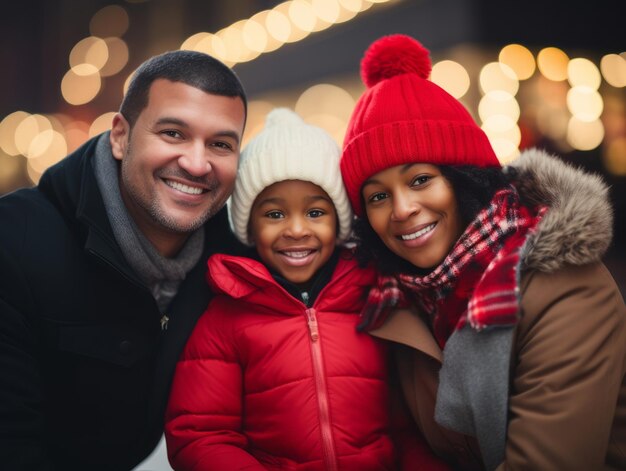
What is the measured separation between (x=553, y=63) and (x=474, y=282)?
831cm

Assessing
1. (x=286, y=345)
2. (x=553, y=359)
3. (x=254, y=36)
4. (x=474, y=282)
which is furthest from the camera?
(x=254, y=36)

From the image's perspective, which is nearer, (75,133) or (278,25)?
(278,25)

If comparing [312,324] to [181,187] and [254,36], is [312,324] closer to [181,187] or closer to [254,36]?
[181,187]

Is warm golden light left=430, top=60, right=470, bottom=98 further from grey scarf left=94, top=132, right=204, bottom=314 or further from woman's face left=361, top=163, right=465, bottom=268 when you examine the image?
grey scarf left=94, top=132, right=204, bottom=314

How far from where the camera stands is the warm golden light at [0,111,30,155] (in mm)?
17300

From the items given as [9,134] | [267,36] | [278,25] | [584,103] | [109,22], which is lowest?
[9,134]

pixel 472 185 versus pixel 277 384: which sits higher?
pixel 472 185

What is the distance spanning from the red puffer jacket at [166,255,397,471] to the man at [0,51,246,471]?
22 cm

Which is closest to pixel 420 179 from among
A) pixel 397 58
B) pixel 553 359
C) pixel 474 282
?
pixel 474 282

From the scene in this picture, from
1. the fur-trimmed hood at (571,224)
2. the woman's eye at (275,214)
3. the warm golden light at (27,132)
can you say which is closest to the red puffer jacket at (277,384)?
the woman's eye at (275,214)

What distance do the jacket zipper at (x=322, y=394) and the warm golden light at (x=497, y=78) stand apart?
725 centimetres

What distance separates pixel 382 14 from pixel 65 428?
9112 millimetres

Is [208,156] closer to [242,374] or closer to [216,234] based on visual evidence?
[216,234]

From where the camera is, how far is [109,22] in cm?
1789
